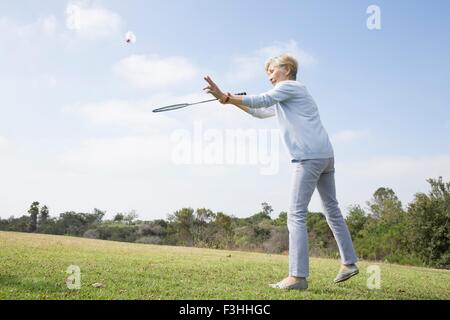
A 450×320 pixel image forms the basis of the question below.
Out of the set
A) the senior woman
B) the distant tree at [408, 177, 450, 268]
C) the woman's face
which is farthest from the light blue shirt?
the distant tree at [408, 177, 450, 268]

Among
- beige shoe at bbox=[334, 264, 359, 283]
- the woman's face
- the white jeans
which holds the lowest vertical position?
beige shoe at bbox=[334, 264, 359, 283]

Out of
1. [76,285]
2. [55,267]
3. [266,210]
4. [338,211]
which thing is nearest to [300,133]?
[338,211]

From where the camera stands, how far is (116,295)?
3.92 m

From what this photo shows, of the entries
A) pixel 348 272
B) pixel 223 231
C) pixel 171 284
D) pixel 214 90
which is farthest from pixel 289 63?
pixel 223 231

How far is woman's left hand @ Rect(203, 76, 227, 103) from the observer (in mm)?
4426

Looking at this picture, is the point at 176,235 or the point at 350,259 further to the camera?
the point at 176,235

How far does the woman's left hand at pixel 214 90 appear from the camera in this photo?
4.43 meters

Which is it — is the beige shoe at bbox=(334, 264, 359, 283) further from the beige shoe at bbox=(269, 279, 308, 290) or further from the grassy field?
the beige shoe at bbox=(269, 279, 308, 290)

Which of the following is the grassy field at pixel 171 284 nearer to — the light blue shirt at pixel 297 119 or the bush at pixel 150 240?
the light blue shirt at pixel 297 119

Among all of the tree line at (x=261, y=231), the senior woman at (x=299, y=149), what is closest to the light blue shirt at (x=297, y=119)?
the senior woman at (x=299, y=149)

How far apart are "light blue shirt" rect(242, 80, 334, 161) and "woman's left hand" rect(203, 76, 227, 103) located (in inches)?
7.9

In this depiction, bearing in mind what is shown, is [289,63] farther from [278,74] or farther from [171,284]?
[171,284]
